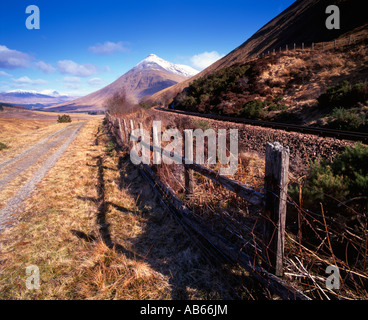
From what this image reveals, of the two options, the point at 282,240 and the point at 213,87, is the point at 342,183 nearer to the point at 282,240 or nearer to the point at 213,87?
the point at 282,240

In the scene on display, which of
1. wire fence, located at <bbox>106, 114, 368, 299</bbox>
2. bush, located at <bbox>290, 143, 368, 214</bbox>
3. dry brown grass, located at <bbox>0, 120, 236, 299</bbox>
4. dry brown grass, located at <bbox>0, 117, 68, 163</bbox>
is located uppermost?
dry brown grass, located at <bbox>0, 117, 68, 163</bbox>

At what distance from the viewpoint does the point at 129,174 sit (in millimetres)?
6418

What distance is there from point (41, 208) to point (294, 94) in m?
18.5

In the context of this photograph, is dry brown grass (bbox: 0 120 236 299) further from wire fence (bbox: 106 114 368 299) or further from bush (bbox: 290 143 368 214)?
bush (bbox: 290 143 368 214)

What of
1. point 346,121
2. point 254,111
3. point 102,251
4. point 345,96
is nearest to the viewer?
point 102,251

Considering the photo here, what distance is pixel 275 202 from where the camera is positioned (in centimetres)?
166

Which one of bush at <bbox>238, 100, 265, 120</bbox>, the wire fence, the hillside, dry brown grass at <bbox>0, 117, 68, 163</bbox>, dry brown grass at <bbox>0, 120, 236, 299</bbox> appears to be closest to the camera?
the wire fence

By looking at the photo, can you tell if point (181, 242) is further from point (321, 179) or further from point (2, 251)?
point (2, 251)

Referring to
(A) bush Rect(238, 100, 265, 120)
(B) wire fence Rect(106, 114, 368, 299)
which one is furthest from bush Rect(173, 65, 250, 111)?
(B) wire fence Rect(106, 114, 368, 299)

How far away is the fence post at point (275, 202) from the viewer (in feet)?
5.10

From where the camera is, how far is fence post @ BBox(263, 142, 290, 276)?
1556mm

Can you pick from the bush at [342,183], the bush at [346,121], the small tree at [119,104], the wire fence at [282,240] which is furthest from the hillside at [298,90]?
the small tree at [119,104]

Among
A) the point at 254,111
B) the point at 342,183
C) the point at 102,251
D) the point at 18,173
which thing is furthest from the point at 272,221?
the point at 254,111
